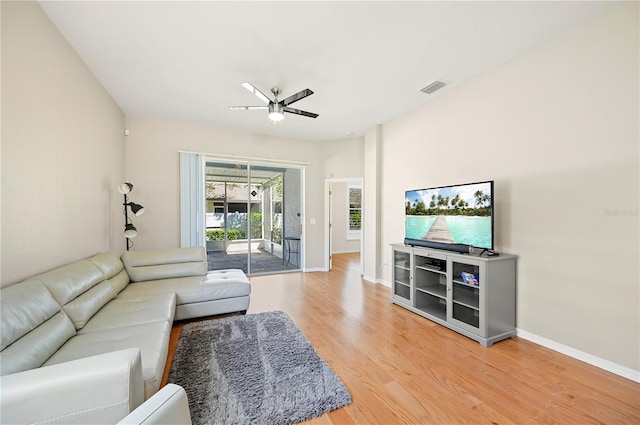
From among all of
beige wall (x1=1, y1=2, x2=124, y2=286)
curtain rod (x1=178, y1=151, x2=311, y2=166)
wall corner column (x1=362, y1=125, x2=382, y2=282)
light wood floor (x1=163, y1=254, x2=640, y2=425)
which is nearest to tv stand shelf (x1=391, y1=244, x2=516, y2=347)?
light wood floor (x1=163, y1=254, x2=640, y2=425)

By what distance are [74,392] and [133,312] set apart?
126cm

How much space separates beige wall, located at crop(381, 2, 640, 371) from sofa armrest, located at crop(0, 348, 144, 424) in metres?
3.33

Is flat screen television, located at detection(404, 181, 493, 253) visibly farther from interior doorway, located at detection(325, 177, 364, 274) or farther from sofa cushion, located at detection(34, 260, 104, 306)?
interior doorway, located at detection(325, 177, 364, 274)

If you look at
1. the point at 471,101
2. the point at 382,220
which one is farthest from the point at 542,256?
the point at 382,220

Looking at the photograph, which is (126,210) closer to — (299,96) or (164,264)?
(164,264)

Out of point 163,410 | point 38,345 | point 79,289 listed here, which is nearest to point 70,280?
point 79,289

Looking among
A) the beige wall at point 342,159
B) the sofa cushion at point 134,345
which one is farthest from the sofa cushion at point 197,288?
the beige wall at point 342,159

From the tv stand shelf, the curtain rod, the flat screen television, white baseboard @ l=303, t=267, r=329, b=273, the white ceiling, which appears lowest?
white baseboard @ l=303, t=267, r=329, b=273

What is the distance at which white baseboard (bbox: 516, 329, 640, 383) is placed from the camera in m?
1.95

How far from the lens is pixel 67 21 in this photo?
2154 mm

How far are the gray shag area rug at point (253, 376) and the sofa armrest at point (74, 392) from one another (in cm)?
61

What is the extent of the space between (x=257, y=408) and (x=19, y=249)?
200cm

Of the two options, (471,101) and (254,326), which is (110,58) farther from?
(471,101)

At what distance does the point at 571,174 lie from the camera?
7.48 feet
